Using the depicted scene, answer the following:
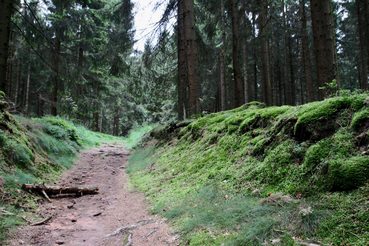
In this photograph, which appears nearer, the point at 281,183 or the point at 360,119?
the point at 360,119

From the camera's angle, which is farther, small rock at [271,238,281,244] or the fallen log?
the fallen log

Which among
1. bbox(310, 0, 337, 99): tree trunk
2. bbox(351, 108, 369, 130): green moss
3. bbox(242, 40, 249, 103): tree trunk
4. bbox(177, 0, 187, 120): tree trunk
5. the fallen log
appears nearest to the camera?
bbox(351, 108, 369, 130): green moss

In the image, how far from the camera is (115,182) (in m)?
10.1

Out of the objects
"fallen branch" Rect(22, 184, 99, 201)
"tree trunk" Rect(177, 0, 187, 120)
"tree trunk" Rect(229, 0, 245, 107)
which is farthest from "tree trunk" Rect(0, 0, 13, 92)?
"tree trunk" Rect(229, 0, 245, 107)

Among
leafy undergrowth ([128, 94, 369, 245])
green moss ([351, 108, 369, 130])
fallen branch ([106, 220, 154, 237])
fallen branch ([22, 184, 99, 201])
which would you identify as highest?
green moss ([351, 108, 369, 130])

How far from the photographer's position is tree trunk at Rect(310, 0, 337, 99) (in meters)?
8.63

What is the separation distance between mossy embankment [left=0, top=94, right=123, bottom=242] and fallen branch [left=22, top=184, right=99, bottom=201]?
27 centimetres

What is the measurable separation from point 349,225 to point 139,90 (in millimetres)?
19865

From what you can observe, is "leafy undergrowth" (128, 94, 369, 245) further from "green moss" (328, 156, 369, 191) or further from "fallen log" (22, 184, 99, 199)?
"fallen log" (22, 184, 99, 199)

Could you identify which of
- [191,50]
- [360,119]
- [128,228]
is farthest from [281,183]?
[191,50]

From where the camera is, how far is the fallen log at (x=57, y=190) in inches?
285

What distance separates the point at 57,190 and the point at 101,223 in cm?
218

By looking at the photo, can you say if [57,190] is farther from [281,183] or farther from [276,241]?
[276,241]

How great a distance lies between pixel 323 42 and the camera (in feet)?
28.7
